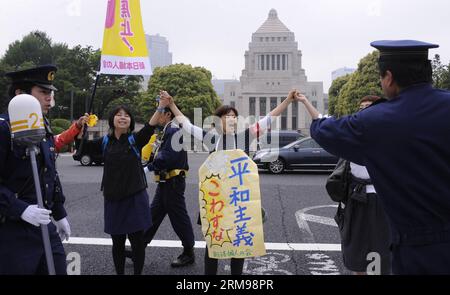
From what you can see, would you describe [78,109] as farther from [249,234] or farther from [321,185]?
[249,234]

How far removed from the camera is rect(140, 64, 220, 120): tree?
164 feet

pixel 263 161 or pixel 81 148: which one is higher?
pixel 81 148

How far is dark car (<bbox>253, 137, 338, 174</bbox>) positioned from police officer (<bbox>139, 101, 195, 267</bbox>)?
1087 cm

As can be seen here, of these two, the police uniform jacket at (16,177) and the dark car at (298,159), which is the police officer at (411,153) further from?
the dark car at (298,159)

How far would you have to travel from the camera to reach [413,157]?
1.96m

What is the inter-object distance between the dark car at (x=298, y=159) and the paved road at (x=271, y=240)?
5.54m

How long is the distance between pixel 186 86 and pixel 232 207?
1925 inches

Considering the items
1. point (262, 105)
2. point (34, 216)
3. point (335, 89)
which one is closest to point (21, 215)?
point (34, 216)

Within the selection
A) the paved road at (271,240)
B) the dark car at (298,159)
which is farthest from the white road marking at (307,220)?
the dark car at (298,159)

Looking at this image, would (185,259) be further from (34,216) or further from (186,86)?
(186,86)

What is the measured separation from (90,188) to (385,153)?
10349 millimetres

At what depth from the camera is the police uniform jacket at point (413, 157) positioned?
76.3 inches
